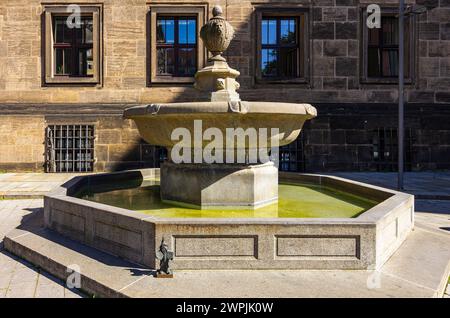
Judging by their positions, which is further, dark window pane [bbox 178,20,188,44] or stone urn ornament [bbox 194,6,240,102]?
dark window pane [bbox 178,20,188,44]

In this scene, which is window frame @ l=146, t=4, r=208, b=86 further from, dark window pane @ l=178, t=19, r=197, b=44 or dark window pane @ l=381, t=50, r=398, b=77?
dark window pane @ l=381, t=50, r=398, b=77

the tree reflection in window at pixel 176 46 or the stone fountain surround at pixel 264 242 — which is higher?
the tree reflection in window at pixel 176 46

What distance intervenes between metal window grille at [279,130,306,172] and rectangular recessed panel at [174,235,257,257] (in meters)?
10.4

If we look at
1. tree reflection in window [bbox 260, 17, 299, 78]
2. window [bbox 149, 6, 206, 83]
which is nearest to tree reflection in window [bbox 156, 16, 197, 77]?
window [bbox 149, 6, 206, 83]

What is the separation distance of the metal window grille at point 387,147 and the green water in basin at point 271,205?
24.7ft

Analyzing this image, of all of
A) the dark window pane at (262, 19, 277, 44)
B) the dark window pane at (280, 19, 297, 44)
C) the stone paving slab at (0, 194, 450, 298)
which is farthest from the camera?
the dark window pane at (280, 19, 297, 44)

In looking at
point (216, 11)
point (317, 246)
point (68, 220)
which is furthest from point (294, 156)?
point (317, 246)

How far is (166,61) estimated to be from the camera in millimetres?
14070

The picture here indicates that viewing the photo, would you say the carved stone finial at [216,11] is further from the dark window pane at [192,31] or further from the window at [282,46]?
the dark window pane at [192,31]

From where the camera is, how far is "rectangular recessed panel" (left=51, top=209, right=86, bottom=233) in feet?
15.3

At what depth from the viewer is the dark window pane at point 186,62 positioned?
14102mm

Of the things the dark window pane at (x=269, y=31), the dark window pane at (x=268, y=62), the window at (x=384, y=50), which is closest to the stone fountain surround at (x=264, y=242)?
the dark window pane at (x=268, y=62)

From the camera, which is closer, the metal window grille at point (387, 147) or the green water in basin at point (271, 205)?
the green water in basin at point (271, 205)

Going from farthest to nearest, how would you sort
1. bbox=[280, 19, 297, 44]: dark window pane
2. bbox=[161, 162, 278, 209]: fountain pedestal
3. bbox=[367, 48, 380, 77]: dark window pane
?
bbox=[367, 48, 380, 77]: dark window pane
bbox=[280, 19, 297, 44]: dark window pane
bbox=[161, 162, 278, 209]: fountain pedestal
